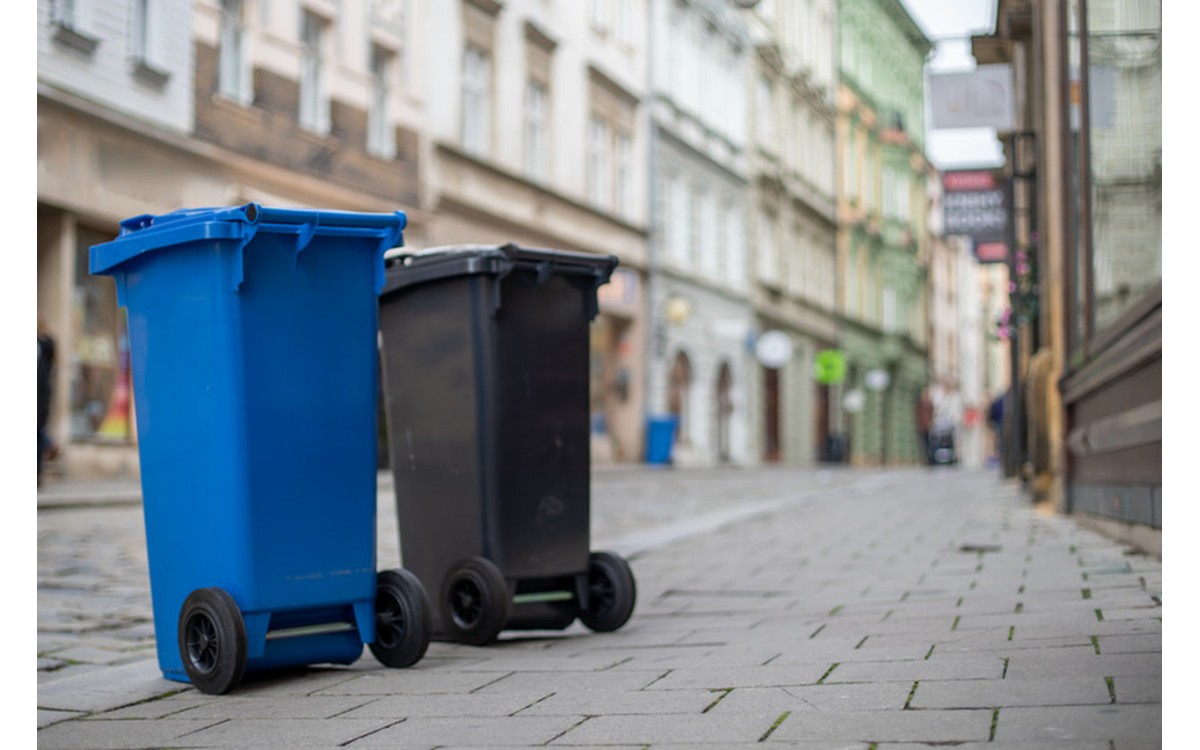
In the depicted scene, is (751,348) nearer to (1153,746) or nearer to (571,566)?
(571,566)

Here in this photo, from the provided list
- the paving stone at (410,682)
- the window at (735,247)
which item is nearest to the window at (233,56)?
the paving stone at (410,682)

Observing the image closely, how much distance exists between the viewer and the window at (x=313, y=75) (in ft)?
69.4

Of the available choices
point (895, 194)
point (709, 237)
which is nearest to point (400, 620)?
point (709, 237)

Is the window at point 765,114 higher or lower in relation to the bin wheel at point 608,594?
higher

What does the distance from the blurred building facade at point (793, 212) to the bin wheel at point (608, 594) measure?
106 feet

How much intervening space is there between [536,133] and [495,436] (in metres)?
23.0

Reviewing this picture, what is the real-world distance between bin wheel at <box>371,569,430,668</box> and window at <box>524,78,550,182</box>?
895 inches

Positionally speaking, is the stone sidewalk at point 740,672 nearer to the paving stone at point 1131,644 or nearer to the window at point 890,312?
the paving stone at point 1131,644

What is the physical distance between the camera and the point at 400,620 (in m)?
→ 5.43

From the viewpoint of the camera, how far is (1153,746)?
346cm

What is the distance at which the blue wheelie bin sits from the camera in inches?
199

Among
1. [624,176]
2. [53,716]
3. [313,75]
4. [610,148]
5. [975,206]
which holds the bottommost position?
[53,716]

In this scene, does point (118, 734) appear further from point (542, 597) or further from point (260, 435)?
point (542, 597)

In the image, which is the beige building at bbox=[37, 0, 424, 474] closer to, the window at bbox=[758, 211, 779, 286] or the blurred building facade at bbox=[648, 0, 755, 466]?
the blurred building facade at bbox=[648, 0, 755, 466]
